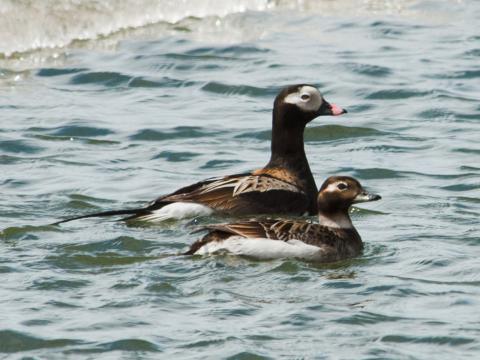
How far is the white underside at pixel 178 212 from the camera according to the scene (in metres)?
12.8

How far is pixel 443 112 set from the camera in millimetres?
17312

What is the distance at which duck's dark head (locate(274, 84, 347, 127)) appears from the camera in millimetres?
14078

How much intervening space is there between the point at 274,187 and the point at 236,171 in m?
1.66

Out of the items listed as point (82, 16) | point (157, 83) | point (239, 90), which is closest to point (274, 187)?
point (239, 90)

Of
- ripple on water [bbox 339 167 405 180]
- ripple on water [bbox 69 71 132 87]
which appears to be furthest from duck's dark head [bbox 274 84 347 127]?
ripple on water [bbox 69 71 132 87]

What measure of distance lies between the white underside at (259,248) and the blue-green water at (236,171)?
82mm

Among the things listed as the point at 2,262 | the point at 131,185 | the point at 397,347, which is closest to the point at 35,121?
the point at 131,185

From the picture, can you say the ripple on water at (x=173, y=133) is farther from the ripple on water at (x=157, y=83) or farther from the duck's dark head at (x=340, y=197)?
the duck's dark head at (x=340, y=197)

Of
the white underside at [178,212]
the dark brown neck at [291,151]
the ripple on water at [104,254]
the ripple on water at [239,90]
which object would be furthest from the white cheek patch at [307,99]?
the ripple on water at [239,90]

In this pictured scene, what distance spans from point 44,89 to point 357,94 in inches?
140

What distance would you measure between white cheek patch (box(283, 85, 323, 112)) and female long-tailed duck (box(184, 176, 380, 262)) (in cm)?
208

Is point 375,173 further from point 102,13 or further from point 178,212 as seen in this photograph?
point 102,13

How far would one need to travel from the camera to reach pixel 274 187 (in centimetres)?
1348

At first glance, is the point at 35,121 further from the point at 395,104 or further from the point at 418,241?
the point at 418,241
